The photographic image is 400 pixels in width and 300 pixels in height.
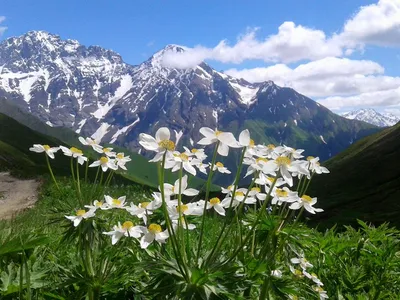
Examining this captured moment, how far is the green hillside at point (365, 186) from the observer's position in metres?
50.7

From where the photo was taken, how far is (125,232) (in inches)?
138

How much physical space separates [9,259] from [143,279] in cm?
162

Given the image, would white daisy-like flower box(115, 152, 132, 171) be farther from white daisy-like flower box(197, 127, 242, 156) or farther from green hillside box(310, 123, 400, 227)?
green hillside box(310, 123, 400, 227)

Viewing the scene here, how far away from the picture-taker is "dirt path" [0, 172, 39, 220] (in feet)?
90.7

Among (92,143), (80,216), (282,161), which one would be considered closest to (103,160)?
(92,143)

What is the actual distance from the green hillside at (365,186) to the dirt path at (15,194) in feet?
104

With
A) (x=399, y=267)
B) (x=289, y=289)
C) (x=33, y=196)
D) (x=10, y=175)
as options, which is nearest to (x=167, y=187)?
(x=289, y=289)

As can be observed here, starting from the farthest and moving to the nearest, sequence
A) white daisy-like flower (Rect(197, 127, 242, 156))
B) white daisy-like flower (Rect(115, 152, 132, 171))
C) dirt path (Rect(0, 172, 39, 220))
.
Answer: dirt path (Rect(0, 172, 39, 220))
white daisy-like flower (Rect(115, 152, 132, 171))
white daisy-like flower (Rect(197, 127, 242, 156))

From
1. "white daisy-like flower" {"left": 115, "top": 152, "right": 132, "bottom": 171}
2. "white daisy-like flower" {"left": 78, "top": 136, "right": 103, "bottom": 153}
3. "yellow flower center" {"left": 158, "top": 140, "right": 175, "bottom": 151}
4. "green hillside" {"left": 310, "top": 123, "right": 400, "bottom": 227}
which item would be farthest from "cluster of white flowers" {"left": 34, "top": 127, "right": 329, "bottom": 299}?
"green hillside" {"left": 310, "top": 123, "right": 400, "bottom": 227}

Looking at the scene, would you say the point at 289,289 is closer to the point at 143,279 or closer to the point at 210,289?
the point at 210,289

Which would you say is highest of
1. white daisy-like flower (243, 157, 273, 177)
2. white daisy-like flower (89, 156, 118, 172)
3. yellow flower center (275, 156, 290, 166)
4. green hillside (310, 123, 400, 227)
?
yellow flower center (275, 156, 290, 166)

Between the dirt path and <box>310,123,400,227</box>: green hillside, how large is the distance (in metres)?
31.8

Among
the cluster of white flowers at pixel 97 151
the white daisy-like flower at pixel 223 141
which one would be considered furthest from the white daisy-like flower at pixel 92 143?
the white daisy-like flower at pixel 223 141

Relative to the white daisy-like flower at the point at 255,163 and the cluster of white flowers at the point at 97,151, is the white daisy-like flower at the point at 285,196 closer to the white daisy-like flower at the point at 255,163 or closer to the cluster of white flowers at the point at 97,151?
the white daisy-like flower at the point at 255,163
